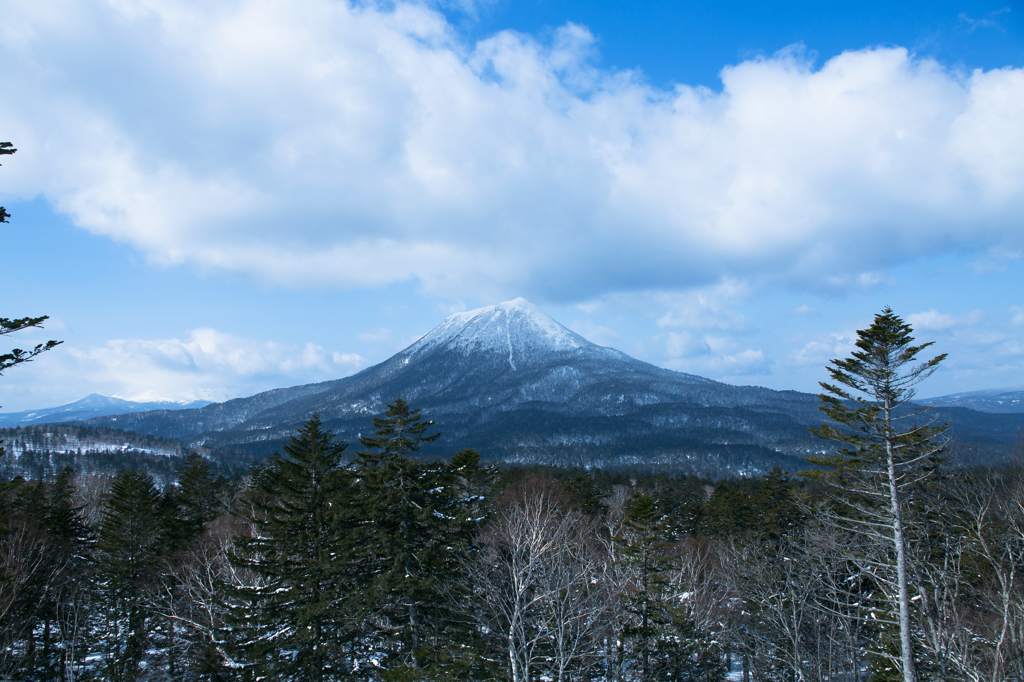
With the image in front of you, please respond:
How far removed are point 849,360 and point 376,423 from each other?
1794 centimetres

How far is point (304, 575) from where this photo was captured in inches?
829

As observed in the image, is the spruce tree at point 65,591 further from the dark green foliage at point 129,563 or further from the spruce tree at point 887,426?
the spruce tree at point 887,426

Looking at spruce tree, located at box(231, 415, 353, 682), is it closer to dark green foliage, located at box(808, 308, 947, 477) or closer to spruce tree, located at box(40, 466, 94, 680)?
spruce tree, located at box(40, 466, 94, 680)

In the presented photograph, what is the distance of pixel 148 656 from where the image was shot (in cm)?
3112

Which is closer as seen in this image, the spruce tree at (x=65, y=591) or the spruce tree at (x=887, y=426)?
the spruce tree at (x=887, y=426)

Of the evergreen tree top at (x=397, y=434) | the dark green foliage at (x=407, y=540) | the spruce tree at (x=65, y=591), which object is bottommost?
the spruce tree at (x=65, y=591)

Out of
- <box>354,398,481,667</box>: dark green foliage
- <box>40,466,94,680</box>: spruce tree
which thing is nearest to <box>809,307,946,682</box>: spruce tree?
<box>354,398,481,667</box>: dark green foliage

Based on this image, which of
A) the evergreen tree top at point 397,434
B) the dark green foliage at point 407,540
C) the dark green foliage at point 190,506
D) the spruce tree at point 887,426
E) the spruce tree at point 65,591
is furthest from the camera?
the dark green foliage at point 190,506

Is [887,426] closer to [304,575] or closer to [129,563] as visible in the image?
[304,575]

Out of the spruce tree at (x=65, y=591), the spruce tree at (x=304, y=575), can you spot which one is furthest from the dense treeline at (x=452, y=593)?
the spruce tree at (x=65, y=591)

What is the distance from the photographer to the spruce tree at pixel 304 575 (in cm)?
2080

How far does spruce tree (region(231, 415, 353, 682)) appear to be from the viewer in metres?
20.8

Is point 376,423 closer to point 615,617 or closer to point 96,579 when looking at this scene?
point 615,617

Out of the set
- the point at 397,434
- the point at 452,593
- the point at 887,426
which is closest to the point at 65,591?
the point at 397,434
